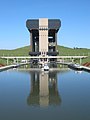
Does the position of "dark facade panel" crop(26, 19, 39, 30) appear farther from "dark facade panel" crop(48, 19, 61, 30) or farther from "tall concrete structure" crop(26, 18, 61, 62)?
"dark facade panel" crop(48, 19, 61, 30)

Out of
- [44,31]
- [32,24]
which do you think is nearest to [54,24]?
[44,31]

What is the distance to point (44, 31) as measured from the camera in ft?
613

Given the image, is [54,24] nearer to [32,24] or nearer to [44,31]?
[44,31]

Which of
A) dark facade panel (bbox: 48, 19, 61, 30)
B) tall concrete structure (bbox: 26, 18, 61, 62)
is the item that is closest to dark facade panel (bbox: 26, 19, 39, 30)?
tall concrete structure (bbox: 26, 18, 61, 62)

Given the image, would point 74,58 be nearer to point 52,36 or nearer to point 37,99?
point 52,36

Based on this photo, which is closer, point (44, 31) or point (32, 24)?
point (32, 24)

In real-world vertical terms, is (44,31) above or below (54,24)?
below

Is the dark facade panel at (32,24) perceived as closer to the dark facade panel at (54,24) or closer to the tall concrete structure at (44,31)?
the tall concrete structure at (44,31)

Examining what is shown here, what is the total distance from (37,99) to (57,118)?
10.9 meters

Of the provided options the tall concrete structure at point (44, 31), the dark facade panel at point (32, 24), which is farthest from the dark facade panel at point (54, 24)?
the dark facade panel at point (32, 24)

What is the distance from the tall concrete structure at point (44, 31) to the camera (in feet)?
602

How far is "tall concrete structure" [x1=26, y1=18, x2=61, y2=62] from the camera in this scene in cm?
18362

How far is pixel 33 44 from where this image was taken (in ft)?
641

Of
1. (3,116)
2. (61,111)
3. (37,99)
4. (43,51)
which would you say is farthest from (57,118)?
(43,51)
